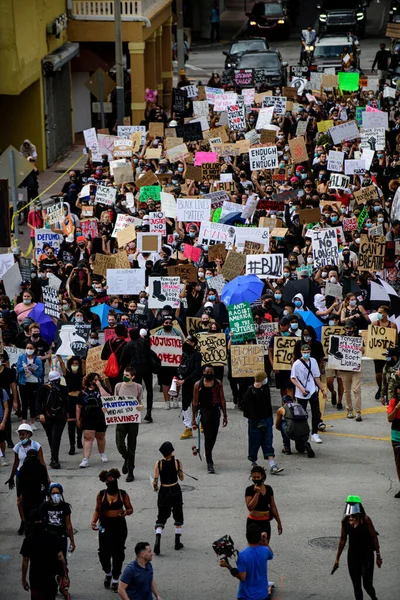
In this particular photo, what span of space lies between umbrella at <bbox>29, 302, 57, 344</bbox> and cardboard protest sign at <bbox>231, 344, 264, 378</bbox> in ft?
9.90

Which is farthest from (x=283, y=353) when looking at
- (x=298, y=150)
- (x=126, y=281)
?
(x=298, y=150)

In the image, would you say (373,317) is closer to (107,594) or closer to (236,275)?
(236,275)

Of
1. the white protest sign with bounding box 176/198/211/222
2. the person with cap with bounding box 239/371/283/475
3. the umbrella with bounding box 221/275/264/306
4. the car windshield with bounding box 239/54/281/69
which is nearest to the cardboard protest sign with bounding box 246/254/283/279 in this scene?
the umbrella with bounding box 221/275/264/306

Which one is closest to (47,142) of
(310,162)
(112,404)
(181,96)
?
(181,96)

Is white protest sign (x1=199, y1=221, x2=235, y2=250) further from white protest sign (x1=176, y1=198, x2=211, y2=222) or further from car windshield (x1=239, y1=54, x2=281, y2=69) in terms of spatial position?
car windshield (x1=239, y1=54, x2=281, y2=69)

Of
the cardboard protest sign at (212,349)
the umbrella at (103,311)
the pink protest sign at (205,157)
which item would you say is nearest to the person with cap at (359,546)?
the cardboard protest sign at (212,349)

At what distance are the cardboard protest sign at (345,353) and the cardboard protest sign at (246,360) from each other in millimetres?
915

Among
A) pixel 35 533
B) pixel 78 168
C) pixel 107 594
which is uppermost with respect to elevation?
pixel 35 533

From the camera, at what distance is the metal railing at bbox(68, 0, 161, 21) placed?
39.2 metres

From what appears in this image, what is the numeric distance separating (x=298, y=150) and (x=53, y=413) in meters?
13.3

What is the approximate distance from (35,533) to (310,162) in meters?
19.1

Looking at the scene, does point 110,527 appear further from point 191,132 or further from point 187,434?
point 191,132

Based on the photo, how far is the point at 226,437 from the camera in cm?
1691

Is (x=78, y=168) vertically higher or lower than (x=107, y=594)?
lower
